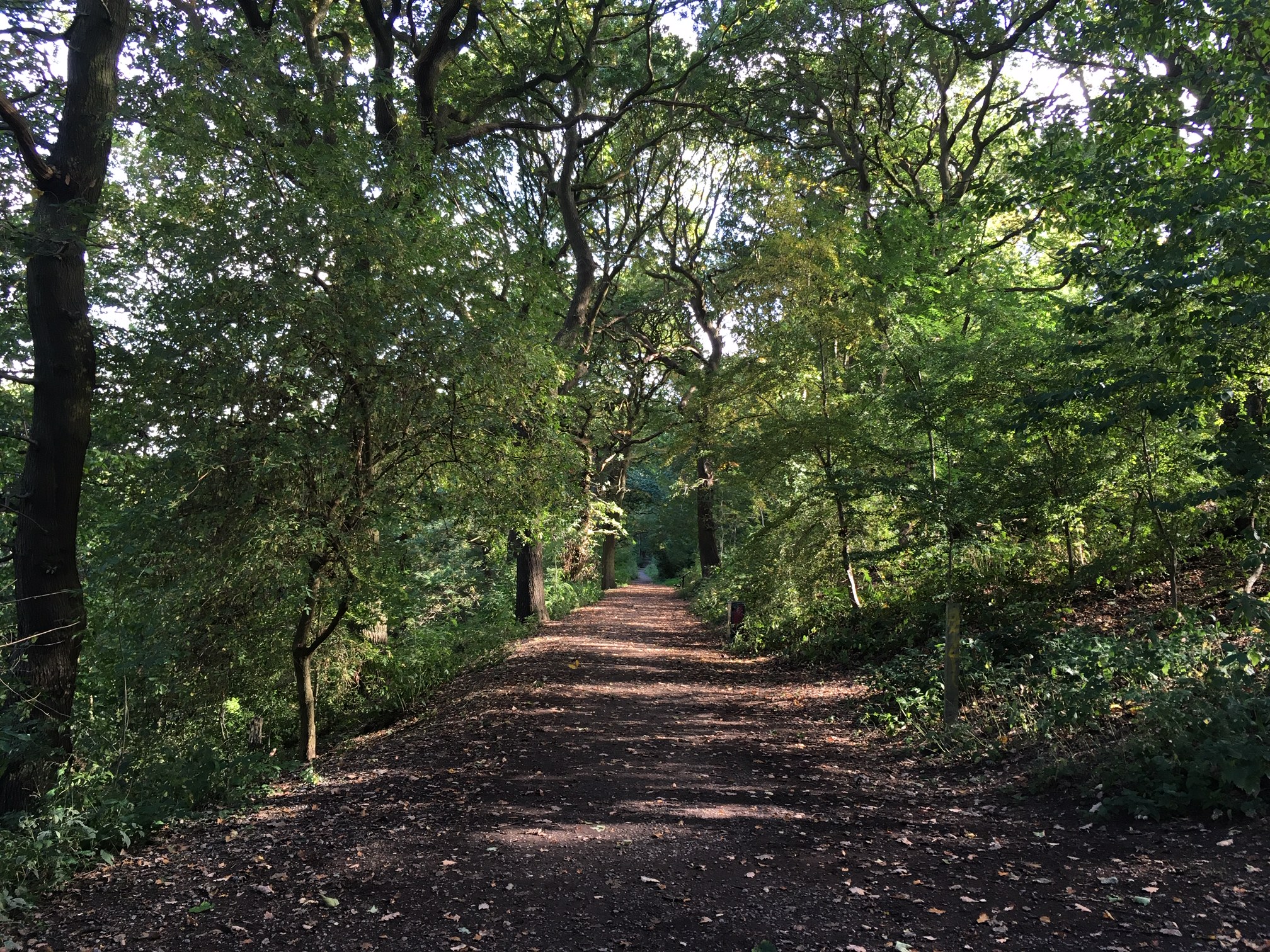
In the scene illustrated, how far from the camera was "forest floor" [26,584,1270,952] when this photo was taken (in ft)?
11.0

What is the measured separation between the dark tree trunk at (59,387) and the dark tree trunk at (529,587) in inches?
442

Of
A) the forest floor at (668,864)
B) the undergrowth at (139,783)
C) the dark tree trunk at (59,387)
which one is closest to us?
the forest floor at (668,864)

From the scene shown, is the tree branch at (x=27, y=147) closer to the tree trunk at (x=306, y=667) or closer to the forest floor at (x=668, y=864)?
the tree trunk at (x=306, y=667)

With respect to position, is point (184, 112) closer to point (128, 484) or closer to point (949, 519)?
point (128, 484)

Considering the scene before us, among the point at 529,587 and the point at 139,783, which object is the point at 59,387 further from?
the point at 529,587

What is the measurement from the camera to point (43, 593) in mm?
5656

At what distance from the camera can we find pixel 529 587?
57.2 ft

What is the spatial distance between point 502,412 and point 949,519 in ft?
16.7

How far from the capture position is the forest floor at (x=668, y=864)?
3.35 meters

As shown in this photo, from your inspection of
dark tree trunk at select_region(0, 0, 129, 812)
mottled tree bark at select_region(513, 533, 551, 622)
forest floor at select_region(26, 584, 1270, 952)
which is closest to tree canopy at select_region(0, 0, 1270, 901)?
dark tree trunk at select_region(0, 0, 129, 812)

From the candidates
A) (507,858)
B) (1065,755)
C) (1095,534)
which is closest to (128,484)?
(507,858)

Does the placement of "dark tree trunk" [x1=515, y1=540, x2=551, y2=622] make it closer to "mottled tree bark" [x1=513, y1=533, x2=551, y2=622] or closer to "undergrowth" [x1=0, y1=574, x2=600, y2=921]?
"mottled tree bark" [x1=513, y1=533, x2=551, y2=622]

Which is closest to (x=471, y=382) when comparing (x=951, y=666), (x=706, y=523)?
(x=951, y=666)

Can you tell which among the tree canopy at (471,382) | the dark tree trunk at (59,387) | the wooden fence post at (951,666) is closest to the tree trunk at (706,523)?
the tree canopy at (471,382)
